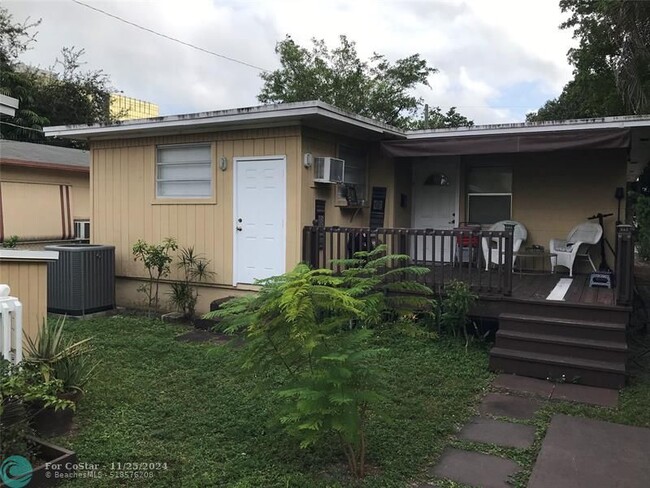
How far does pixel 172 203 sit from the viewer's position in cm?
776

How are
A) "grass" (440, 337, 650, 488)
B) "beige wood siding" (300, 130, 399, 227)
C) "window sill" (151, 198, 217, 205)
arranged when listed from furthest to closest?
"window sill" (151, 198, 217, 205) < "beige wood siding" (300, 130, 399, 227) < "grass" (440, 337, 650, 488)

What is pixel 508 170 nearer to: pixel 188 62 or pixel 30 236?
pixel 30 236

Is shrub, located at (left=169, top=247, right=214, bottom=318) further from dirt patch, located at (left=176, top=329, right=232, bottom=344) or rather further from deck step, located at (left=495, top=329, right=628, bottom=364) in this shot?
deck step, located at (left=495, top=329, right=628, bottom=364)

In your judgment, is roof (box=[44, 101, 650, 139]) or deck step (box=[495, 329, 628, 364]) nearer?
deck step (box=[495, 329, 628, 364])

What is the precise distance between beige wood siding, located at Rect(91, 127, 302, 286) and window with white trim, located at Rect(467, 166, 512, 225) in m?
3.40

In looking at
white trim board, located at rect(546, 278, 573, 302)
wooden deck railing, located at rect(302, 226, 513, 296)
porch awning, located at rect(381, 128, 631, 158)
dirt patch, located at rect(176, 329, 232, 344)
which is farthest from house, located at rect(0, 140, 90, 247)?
white trim board, located at rect(546, 278, 573, 302)

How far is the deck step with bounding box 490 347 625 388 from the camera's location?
14.9ft

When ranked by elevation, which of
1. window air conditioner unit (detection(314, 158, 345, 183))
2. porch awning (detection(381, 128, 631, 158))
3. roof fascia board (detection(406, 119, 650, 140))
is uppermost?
roof fascia board (detection(406, 119, 650, 140))

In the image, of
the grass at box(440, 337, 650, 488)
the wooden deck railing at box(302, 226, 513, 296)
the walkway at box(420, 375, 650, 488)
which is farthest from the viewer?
the wooden deck railing at box(302, 226, 513, 296)

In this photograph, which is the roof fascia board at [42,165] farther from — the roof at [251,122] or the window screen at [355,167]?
the window screen at [355,167]

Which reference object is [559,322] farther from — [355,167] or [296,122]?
[355,167]

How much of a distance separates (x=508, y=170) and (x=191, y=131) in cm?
496

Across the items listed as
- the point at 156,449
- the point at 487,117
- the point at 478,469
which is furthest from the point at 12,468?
the point at 487,117

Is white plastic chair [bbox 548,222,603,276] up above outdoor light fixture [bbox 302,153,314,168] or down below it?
below
